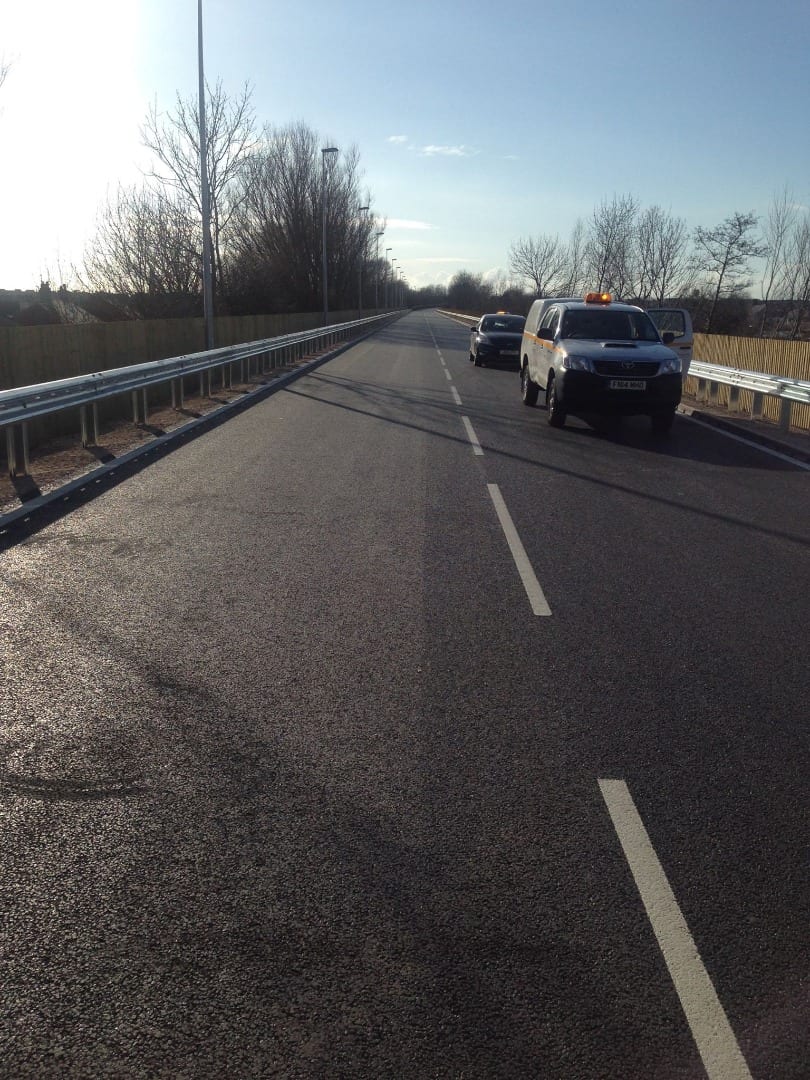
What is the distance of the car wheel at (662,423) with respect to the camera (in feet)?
50.0

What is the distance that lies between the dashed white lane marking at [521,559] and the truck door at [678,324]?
11572 millimetres

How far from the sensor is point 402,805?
12.3ft

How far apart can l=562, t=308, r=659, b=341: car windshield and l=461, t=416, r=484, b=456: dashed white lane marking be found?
216 centimetres

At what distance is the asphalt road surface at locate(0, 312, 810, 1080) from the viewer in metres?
2.63

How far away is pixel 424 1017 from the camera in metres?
2.64

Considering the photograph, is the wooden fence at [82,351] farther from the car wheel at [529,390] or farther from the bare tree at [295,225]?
the bare tree at [295,225]

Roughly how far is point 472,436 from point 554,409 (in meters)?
1.83

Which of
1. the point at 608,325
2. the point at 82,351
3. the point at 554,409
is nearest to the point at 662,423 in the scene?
the point at 554,409

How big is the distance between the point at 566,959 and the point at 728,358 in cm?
1972

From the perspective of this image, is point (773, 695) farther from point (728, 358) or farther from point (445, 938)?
point (728, 358)

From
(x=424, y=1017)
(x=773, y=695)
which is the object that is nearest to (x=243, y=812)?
(x=424, y=1017)

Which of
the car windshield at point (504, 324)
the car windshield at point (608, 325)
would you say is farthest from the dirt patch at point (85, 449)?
the car windshield at point (504, 324)

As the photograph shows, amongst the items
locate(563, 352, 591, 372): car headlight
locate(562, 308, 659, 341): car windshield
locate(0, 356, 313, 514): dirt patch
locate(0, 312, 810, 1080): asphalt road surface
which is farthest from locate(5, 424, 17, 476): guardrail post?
locate(562, 308, 659, 341): car windshield

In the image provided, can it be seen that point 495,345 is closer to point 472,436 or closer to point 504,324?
point 504,324
